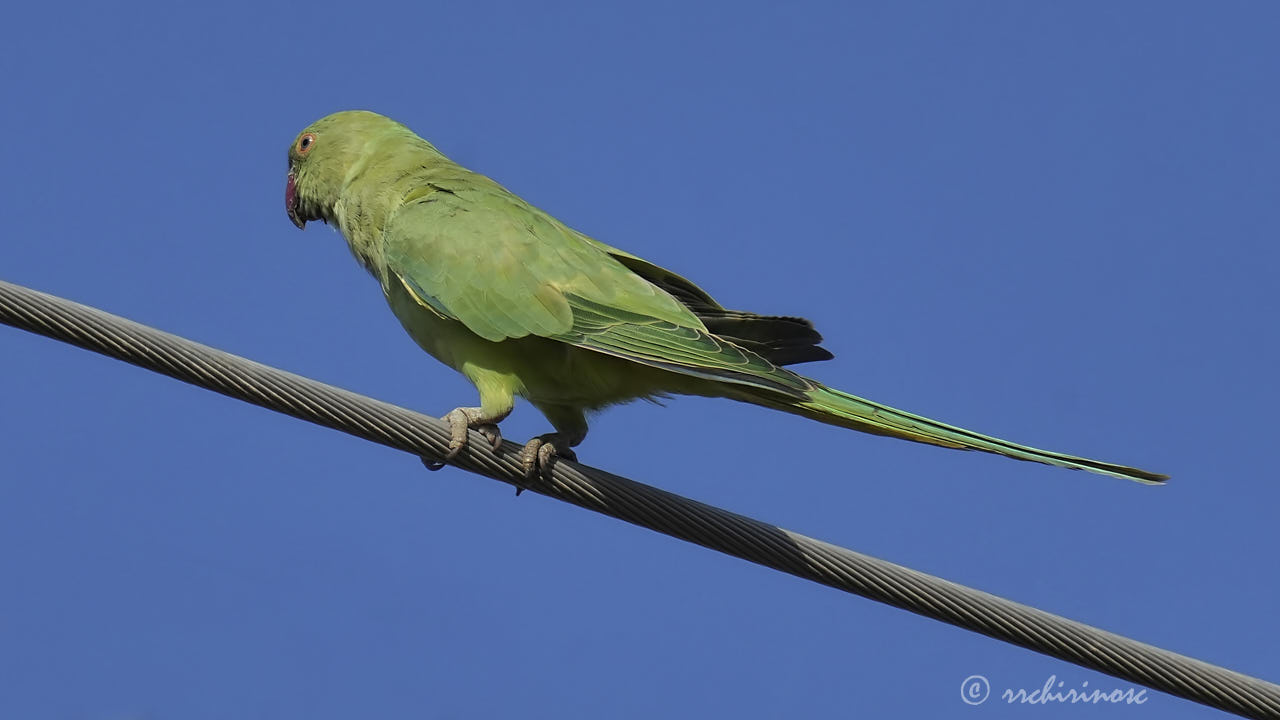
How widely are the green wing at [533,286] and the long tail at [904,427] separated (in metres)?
0.17

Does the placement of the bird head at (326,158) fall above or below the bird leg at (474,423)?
above

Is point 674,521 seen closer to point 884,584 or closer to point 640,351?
point 884,584

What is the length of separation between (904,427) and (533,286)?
6.24ft

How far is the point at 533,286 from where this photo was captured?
5742 millimetres

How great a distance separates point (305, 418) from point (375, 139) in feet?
11.0

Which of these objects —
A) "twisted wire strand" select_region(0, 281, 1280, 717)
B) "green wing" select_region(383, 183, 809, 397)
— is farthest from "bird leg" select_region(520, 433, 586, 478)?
"green wing" select_region(383, 183, 809, 397)

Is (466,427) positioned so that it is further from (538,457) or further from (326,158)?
(326,158)

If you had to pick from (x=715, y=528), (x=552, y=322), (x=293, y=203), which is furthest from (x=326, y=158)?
(x=715, y=528)

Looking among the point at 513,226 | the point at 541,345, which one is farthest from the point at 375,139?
the point at 541,345

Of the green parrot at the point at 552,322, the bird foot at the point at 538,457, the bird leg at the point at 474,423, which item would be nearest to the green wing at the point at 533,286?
the green parrot at the point at 552,322

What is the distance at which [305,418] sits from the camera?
410 centimetres

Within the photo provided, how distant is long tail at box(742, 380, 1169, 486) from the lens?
14.7 feet

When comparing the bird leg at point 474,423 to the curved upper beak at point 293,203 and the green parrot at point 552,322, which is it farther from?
the curved upper beak at point 293,203

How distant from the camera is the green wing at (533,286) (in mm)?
5379
